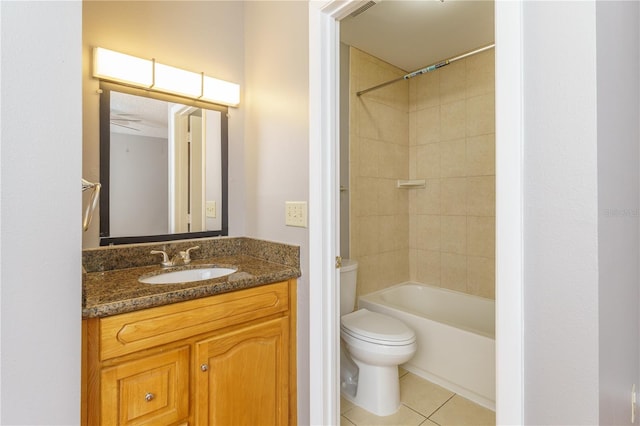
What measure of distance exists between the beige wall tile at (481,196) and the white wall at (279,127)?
1.73 m

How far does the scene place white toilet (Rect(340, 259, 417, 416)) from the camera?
1.76 meters

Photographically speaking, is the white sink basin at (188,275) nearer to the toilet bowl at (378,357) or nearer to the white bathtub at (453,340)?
the toilet bowl at (378,357)

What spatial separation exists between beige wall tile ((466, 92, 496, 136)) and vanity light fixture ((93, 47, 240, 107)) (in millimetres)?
A: 1852

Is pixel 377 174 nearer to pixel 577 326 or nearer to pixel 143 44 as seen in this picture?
pixel 143 44

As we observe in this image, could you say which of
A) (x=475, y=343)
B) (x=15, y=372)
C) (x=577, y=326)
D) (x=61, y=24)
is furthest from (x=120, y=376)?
(x=475, y=343)

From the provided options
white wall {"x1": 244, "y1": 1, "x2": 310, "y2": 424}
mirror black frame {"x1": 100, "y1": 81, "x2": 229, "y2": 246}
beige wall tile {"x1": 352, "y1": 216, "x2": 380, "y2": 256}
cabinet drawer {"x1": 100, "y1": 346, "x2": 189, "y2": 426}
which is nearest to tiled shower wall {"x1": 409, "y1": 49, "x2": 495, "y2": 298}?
beige wall tile {"x1": 352, "y1": 216, "x2": 380, "y2": 256}

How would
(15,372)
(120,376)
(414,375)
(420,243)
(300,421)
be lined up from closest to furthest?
(15,372) < (120,376) < (300,421) < (414,375) < (420,243)

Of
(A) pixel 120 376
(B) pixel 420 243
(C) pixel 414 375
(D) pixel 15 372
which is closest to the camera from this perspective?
(D) pixel 15 372

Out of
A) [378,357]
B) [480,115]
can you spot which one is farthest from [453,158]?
[378,357]

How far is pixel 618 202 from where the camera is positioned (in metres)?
0.89

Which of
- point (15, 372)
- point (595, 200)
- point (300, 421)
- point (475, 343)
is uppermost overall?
point (595, 200)

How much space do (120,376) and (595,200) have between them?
1.42m

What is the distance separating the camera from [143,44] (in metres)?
1.53

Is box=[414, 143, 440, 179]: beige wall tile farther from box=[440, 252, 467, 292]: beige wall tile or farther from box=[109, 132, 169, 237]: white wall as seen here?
box=[109, 132, 169, 237]: white wall
